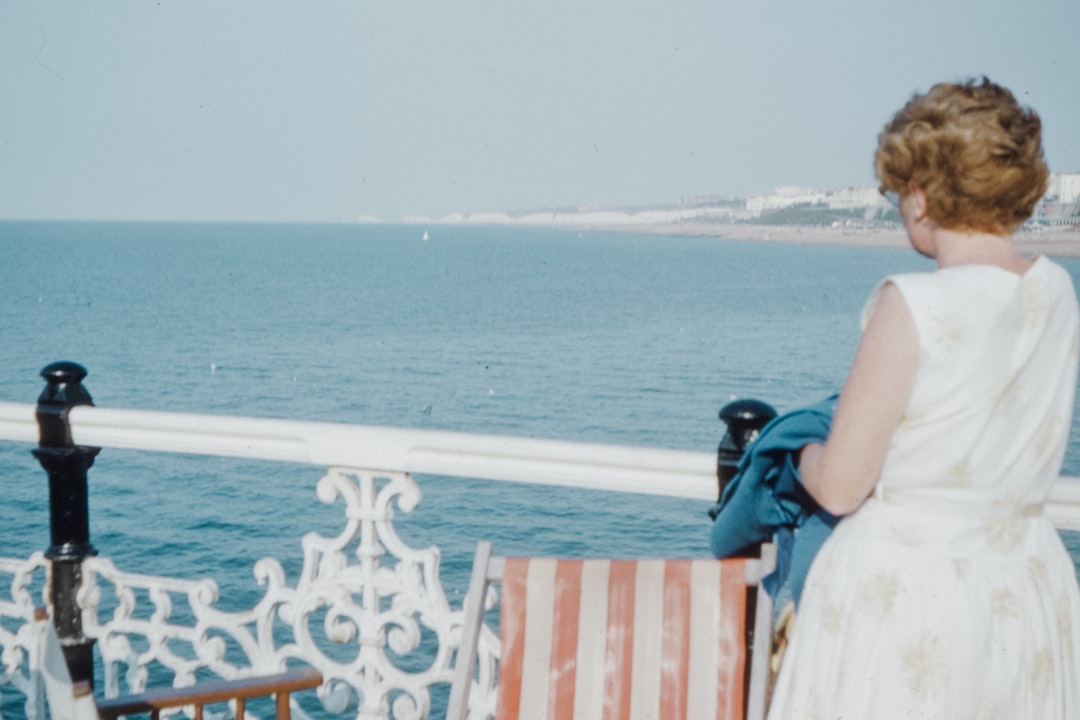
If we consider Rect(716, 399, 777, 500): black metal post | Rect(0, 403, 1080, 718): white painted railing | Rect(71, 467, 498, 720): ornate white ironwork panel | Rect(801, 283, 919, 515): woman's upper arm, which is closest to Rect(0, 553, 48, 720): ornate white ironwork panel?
Rect(0, 403, 1080, 718): white painted railing

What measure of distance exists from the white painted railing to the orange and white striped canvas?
0.28 metres

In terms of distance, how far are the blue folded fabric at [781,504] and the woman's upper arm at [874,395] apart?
8.6 inches

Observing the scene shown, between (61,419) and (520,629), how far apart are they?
1.56m

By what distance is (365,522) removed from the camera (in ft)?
8.92

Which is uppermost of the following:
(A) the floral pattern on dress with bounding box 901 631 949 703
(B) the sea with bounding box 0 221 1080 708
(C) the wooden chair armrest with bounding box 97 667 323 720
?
(A) the floral pattern on dress with bounding box 901 631 949 703

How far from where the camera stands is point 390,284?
103750 mm

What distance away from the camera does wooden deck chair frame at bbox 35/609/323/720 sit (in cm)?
169

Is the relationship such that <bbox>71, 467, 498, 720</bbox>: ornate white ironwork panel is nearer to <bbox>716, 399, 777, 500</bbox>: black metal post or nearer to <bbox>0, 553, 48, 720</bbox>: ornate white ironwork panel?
<bbox>0, 553, 48, 720</bbox>: ornate white ironwork panel

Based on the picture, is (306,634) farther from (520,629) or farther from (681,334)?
(681,334)

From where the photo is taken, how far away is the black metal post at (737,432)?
7.57 feet

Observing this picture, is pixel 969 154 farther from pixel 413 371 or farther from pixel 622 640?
pixel 413 371

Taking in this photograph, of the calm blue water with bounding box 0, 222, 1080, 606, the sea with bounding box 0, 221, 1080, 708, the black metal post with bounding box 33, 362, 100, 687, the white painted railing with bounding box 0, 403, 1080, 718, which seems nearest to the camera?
the white painted railing with bounding box 0, 403, 1080, 718

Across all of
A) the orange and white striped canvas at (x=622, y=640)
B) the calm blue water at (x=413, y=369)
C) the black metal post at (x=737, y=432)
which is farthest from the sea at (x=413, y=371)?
the orange and white striped canvas at (x=622, y=640)

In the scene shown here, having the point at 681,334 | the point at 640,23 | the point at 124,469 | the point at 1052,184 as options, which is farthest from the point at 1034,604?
the point at 640,23
